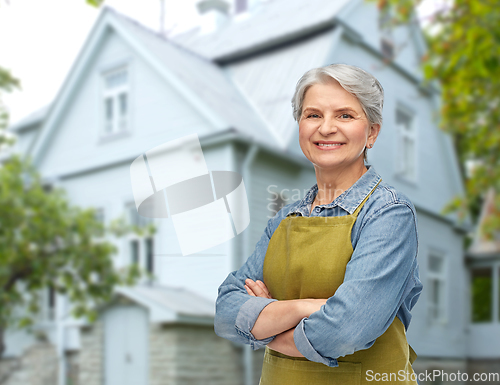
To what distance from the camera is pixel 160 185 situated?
1.80 m

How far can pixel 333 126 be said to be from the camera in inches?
46.2

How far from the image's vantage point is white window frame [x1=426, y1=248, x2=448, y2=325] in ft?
34.1

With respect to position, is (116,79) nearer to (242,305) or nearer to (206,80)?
(206,80)

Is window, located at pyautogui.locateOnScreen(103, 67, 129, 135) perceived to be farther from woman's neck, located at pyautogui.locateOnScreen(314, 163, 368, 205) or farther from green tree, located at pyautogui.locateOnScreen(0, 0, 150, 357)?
woman's neck, located at pyautogui.locateOnScreen(314, 163, 368, 205)

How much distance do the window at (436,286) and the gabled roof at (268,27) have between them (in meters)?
5.02

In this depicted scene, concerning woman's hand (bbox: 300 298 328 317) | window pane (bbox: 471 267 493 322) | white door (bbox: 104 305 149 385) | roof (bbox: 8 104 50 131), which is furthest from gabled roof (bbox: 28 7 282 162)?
window pane (bbox: 471 267 493 322)

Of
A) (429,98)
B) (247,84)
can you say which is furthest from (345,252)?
(429,98)

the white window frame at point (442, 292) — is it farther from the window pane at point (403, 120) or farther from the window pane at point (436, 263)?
the window pane at point (403, 120)

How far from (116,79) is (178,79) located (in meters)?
1.64

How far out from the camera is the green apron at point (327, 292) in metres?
1.13

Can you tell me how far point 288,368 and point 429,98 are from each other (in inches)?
412

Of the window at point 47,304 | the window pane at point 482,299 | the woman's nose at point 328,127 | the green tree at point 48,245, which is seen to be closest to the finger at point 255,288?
the woman's nose at point 328,127

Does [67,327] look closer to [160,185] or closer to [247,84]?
[247,84]

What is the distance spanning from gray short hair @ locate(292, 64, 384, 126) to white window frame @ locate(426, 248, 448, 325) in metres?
9.72
